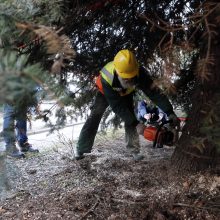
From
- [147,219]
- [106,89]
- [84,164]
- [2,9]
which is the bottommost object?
[147,219]

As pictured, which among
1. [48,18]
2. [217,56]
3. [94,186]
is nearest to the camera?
[48,18]

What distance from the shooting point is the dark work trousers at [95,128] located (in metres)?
4.85

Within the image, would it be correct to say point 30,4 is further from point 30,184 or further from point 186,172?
point 30,184

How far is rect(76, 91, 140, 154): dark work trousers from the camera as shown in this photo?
4848 mm

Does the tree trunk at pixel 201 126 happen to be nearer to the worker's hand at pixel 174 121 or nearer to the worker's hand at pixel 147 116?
the worker's hand at pixel 174 121

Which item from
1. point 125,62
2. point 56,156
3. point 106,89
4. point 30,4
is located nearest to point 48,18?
point 30,4

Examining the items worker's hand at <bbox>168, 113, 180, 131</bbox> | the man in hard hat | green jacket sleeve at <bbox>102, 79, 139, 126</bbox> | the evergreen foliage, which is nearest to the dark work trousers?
the man in hard hat

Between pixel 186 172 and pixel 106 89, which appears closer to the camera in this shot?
pixel 186 172

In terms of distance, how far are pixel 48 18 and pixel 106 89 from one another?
195 centimetres

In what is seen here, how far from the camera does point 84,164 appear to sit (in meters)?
4.69

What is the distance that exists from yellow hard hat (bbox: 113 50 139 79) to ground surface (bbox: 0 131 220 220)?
104cm

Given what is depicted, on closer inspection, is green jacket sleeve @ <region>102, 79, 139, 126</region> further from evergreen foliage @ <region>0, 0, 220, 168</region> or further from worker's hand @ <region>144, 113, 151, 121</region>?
worker's hand @ <region>144, 113, 151, 121</region>

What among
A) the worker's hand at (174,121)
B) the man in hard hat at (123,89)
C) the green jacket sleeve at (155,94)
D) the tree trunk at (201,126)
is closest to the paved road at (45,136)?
the man in hard hat at (123,89)

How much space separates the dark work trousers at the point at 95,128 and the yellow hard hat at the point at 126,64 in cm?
75
